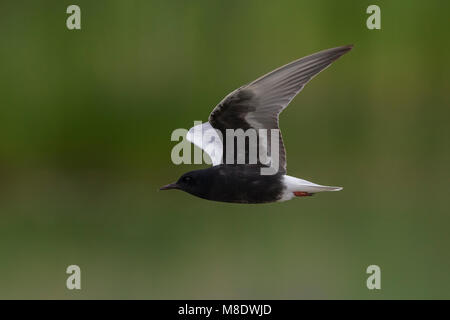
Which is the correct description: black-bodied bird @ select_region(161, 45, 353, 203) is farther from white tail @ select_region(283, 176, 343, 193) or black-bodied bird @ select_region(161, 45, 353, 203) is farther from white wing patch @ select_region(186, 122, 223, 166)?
white wing patch @ select_region(186, 122, 223, 166)

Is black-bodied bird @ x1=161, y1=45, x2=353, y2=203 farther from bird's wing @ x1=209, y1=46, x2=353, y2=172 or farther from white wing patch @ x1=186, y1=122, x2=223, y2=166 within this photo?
white wing patch @ x1=186, y1=122, x2=223, y2=166

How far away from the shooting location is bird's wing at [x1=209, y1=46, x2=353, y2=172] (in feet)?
11.5

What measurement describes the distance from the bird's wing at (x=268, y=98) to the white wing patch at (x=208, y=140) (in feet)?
0.43

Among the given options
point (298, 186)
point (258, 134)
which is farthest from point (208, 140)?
point (298, 186)

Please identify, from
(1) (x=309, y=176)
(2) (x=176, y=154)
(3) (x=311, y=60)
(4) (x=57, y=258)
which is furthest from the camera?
(1) (x=309, y=176)

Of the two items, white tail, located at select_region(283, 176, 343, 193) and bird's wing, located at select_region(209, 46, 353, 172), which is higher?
bird's wing, located at select_region(209, 46, 353, 172)

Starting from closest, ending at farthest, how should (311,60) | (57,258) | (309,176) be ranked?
(311,60) < (57,258) < (309,176)

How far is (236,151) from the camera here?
3.64 m

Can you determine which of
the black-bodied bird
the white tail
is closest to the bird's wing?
the black-bodied bird

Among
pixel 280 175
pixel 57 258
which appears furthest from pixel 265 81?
pixel 57 258

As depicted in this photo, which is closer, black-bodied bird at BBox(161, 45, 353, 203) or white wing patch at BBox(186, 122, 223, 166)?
black-bodied bird at BBox(161, 45, 353, 203)

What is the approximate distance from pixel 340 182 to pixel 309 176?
41 cm

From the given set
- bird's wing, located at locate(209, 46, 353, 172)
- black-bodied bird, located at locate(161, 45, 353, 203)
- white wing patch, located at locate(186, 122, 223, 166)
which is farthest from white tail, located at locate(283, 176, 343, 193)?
white wing patch, located at locate(186, 122, 223, 166)

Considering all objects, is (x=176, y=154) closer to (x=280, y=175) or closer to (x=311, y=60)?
(x=280, y=175)
